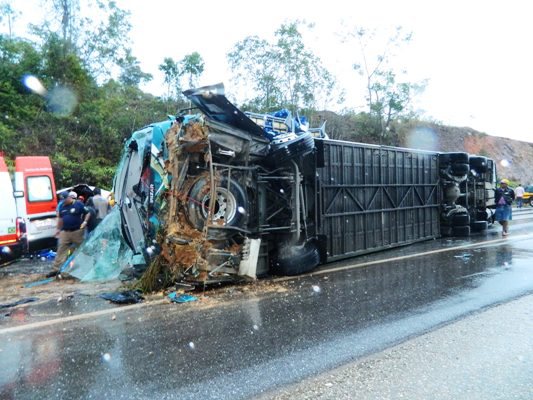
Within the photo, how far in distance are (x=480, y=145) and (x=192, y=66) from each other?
39529 millimetres

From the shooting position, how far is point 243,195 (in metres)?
6.99

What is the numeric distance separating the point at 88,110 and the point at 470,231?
16564 millimetres

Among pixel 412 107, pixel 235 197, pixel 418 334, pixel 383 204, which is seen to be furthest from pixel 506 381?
pixel 412 107

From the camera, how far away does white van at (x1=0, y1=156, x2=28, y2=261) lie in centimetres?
848

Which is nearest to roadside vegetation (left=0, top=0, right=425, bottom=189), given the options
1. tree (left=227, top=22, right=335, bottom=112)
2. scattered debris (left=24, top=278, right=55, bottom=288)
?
tree (left=227, top=22, right=335, bottom=112)

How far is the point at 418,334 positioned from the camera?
4.41m

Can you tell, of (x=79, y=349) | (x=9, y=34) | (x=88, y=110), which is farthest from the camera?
(x=9, y=34)

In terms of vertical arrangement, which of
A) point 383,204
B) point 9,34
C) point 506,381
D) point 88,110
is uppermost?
point 9,34

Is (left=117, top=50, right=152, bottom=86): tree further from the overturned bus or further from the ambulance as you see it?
the overturned bus

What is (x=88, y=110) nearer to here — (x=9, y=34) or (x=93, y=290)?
(x=9, y=34)

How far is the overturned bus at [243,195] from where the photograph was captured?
21.2 feet

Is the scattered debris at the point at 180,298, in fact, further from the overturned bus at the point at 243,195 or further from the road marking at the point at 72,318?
the overturned bus at the point at 243,195

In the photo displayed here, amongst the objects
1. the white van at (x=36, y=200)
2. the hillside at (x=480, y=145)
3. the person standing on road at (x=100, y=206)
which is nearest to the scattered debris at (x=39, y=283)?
the white van at (x=36, y=200)

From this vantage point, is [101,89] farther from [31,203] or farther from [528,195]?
[528,195]
